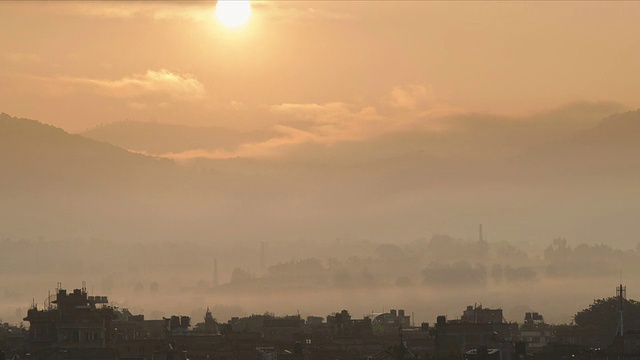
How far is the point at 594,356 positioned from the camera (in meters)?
200

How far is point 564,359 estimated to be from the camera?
200 metres

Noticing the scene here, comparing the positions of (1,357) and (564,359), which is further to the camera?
(564,359)

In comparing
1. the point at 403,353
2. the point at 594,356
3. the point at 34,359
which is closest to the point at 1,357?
the point at 34,359

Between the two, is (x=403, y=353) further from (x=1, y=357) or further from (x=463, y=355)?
(x=1, y=357)

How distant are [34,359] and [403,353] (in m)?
29.8

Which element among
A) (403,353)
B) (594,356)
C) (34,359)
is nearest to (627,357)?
(594,356)

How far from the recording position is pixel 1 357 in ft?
587

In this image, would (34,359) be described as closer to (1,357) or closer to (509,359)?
(1,357)

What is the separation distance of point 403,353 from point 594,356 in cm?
1548

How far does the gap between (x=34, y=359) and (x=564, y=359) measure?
140 feet

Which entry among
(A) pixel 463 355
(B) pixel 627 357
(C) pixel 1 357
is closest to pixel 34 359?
(C) pixel 1 357

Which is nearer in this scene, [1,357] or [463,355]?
[1,357]

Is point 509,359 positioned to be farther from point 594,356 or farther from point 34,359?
point 34,359

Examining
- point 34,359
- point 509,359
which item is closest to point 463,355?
point 509,359
